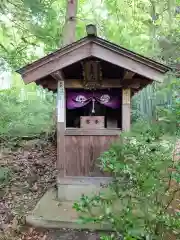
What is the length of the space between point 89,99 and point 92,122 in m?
0.43

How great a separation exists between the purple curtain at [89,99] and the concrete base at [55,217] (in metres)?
1.72

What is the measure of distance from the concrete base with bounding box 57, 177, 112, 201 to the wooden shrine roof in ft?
6.16

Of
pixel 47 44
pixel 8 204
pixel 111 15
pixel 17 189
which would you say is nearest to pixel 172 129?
pixel 8 204

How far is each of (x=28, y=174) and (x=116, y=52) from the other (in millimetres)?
3569

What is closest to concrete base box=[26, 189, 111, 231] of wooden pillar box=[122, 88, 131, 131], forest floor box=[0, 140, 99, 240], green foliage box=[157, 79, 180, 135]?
forest floor box=[0, 140, 99, 240]

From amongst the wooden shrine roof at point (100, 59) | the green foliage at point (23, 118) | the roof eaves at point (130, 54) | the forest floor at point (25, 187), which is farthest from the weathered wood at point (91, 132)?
the green foliage at point (23, 118)

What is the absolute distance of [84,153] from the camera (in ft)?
17.3

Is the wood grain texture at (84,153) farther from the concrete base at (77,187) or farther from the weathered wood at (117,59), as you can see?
the weathered wood at (117,59)

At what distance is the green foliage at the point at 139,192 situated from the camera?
256 cm

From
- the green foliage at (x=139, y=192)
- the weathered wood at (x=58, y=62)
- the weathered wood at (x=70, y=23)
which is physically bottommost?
the green foliage at (x=139, y=192)

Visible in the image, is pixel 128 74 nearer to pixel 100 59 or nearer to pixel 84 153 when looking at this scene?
pixel 100 59

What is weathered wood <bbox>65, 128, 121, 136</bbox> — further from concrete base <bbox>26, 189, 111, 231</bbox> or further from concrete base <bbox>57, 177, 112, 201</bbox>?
concrete base <bbox>26, 189, 111, 231</bbox>

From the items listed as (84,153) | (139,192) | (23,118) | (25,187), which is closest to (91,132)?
(84,153)

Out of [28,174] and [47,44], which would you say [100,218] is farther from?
[47,44]
